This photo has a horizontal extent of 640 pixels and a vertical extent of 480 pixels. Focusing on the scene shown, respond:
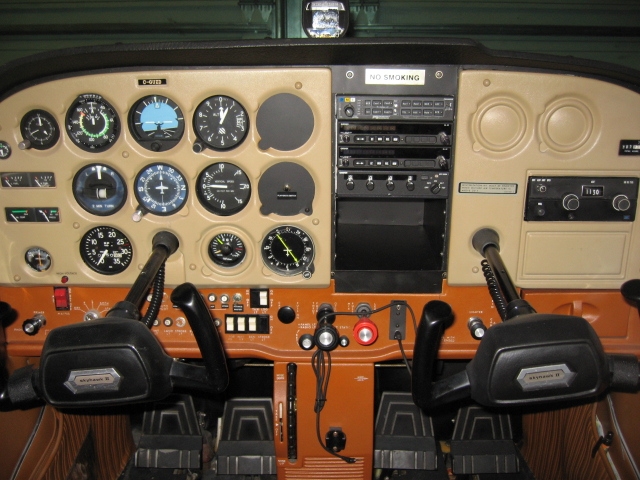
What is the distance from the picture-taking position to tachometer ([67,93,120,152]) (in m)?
1.85

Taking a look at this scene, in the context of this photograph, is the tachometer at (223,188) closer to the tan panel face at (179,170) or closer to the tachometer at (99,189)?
the tan panel face at (179,170)

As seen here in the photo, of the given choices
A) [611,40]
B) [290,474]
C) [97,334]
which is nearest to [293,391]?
[290,474]

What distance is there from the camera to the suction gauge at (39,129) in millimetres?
1871

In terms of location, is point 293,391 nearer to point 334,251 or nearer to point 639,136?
point 334,251

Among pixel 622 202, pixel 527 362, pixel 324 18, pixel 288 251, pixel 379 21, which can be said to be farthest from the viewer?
pixel 379 21

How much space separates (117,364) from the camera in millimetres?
1348

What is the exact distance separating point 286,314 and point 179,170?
739mm

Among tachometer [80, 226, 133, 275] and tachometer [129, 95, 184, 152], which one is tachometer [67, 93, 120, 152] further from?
tachometer [80, 226, 133, 275]

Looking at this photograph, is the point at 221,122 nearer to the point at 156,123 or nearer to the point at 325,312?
the point at 156,123

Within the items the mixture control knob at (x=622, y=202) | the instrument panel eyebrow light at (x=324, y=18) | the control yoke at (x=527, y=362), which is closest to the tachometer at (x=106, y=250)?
the instrument panel eyebrow light at (x=324, y=18)

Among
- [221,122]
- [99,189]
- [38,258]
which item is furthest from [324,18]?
[38,258]

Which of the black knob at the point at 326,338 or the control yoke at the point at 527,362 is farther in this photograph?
the black knob at the point at 326,338

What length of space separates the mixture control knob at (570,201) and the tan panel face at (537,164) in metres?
0.08

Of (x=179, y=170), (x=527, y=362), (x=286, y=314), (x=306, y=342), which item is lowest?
(x=306, y=342)
